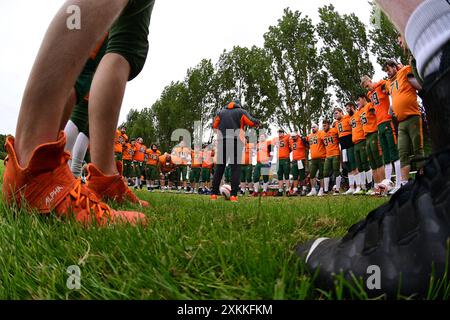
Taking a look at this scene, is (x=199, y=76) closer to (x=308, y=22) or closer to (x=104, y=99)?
(x=308, y=22)

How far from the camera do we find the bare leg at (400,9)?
739 mm

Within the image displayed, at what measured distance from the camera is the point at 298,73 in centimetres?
2050

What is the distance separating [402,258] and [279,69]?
2135cm

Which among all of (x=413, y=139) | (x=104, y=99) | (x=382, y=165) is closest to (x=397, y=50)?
(x=382, y=165)

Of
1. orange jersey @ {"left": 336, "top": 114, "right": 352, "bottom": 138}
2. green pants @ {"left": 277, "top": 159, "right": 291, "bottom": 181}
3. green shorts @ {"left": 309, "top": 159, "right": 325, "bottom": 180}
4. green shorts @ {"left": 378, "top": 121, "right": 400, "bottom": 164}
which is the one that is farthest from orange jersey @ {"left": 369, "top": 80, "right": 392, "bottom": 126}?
green pants @ {"left": 277, "top": 159, "right": 291, "bottom": 181}

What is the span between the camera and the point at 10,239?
89 centimetres

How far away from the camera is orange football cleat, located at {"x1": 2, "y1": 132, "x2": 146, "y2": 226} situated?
1.02 metres

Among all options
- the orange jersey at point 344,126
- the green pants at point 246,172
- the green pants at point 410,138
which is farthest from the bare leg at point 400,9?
the green pants at point 246,172

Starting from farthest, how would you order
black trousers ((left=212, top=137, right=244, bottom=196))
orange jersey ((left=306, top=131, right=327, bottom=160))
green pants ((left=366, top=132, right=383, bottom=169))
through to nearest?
orange jersey ((left=306, top=131, right=327, bottom=160)) < green pants ((left=366, top=132, right=383, bottom=169)) < black trousers ((left=212, top=137, right=244, bottom=196))

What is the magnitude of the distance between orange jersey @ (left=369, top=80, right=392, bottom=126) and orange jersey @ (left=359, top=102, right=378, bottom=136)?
53 cm

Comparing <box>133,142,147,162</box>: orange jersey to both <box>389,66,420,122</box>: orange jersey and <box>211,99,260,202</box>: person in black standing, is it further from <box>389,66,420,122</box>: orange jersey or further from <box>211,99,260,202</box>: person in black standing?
<box>389,66,420,122</box>: orange jersey

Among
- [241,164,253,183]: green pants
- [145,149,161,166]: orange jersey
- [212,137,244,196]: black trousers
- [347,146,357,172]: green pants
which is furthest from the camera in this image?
[145,149,161,166]: orange jersey

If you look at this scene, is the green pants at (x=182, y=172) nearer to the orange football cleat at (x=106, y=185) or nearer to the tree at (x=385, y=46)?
the tree at (x=385, y=46)

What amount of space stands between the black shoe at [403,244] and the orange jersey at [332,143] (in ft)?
37.2
